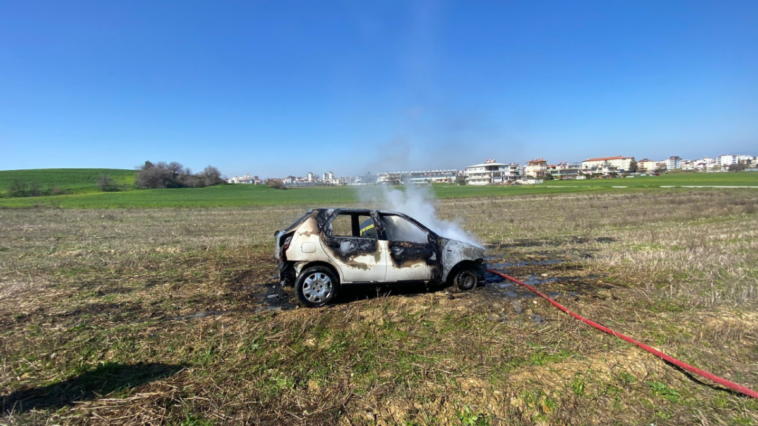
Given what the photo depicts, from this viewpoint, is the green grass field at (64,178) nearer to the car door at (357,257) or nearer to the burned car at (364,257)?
the burned car at (364,257)

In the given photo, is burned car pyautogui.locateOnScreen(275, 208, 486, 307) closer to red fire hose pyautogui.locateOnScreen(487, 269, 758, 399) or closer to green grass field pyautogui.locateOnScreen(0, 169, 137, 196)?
red fire hose pyautogui.locateOnScreen(487, 269, 758, 399)

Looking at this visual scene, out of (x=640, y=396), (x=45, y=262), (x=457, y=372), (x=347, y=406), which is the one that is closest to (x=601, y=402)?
(x=640, y=396)

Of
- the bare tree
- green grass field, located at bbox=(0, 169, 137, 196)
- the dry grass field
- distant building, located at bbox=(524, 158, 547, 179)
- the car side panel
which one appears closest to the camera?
the dry grass field

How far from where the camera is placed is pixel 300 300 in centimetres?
570

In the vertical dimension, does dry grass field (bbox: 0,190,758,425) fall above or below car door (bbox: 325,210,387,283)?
below

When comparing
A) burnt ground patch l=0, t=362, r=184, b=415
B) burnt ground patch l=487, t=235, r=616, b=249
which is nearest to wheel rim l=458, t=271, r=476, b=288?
burnt ground patch l=0, t=362, r=184, b=415

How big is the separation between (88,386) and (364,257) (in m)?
3.70

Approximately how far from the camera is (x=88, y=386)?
342cm

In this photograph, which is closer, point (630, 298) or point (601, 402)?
point (601, 402)

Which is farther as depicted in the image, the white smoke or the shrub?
the shrub

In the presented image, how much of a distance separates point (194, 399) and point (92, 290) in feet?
16.2

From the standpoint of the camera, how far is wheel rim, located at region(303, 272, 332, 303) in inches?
225

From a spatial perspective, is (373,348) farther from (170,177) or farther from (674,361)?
(170,177)

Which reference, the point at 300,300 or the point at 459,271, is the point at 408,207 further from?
the point at 300,300
